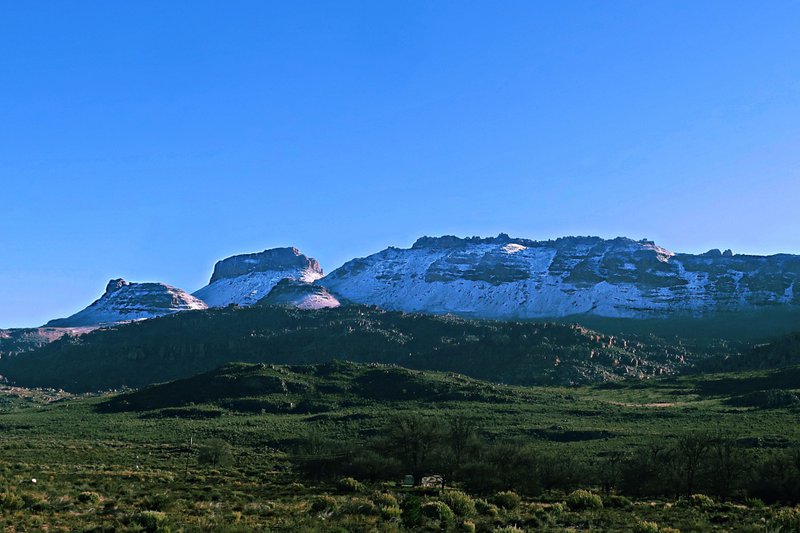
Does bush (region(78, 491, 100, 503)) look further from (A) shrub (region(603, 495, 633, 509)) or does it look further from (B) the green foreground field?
(A) shrub (region(603, 495, 633, 509))

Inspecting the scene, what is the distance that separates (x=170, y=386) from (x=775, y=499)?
146802mm

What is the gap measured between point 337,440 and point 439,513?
76.3 metres

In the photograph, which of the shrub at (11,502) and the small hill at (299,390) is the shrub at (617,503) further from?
the small hill at (299,390)

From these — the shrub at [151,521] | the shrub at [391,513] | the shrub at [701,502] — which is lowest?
the shrub at [701,502]

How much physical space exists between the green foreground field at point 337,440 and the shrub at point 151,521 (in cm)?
20

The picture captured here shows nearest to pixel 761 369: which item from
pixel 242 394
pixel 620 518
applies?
pixel 242 394

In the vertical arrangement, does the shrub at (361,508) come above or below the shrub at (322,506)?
above

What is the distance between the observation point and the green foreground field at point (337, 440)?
33312 mm

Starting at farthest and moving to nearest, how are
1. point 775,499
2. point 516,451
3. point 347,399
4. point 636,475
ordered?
1. point 347,399
2. point 516,451
3. point 636,475
4. point 775,499

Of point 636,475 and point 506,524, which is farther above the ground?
point 506,524

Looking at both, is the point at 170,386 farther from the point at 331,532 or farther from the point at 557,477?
the point at 331,532

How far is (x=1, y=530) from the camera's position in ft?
92.6

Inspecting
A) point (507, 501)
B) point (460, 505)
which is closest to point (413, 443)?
point (507, 501)

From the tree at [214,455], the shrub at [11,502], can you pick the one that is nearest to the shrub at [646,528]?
the shrub at [11,502]
